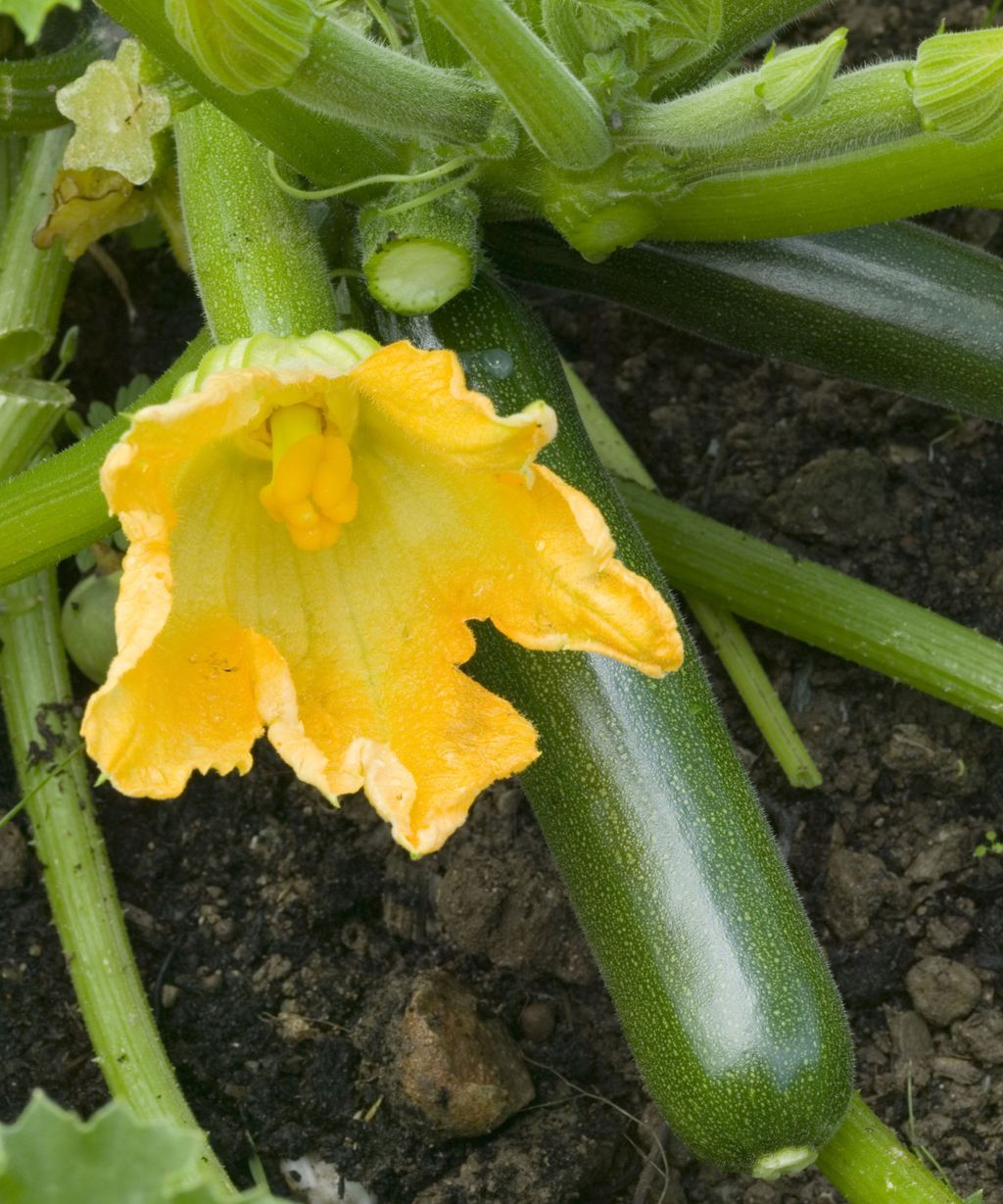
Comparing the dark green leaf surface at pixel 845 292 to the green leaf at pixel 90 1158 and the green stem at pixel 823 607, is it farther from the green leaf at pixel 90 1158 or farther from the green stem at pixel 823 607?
the green leaf at pixel 90 1158

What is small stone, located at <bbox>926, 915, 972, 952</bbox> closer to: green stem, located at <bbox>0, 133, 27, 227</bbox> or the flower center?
the flower center

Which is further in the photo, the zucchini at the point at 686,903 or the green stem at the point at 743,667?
the green stem at the point at 743,667

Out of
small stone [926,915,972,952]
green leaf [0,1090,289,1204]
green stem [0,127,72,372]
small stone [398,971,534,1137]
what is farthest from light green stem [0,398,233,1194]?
small stone [926,915,972,952]

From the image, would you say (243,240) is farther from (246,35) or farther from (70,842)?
(70,842)

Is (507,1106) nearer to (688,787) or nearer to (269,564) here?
(688,787)

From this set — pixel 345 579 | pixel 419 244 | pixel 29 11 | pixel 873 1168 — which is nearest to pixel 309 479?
pixel 345 579

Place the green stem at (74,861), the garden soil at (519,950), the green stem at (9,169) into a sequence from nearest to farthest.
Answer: the green stem at (74,861) → the garden soil at (519,950) → the green stem at (9,169)

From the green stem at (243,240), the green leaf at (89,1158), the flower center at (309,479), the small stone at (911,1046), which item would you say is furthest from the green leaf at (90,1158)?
the small stone at (911,1046)
